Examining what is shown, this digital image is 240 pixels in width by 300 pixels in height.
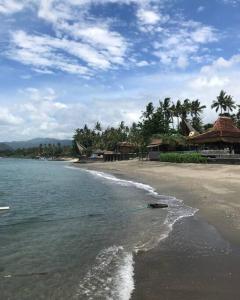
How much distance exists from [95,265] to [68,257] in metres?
1.08

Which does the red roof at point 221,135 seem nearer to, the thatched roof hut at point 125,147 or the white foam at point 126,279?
the white foam at point 126,279

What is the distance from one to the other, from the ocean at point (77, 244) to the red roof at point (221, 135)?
33.2 metres

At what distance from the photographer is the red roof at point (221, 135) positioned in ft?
175

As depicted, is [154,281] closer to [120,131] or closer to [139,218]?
[139,218]

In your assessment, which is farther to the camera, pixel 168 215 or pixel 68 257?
pixel 168 215

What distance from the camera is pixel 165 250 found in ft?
35.8

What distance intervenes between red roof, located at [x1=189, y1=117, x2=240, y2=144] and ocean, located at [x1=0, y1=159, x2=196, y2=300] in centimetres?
3317

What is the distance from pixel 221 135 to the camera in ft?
174

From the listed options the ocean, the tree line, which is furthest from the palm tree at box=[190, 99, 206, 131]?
the ocean

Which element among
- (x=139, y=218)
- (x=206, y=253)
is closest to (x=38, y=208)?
(x=139, y=218)

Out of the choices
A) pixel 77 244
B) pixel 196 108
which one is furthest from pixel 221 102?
pixel 77 244

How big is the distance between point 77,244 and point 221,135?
4372cm

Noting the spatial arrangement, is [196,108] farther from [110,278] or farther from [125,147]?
[110,278]

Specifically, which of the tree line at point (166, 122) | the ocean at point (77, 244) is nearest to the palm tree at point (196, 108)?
the tree line at point (166, 122)
